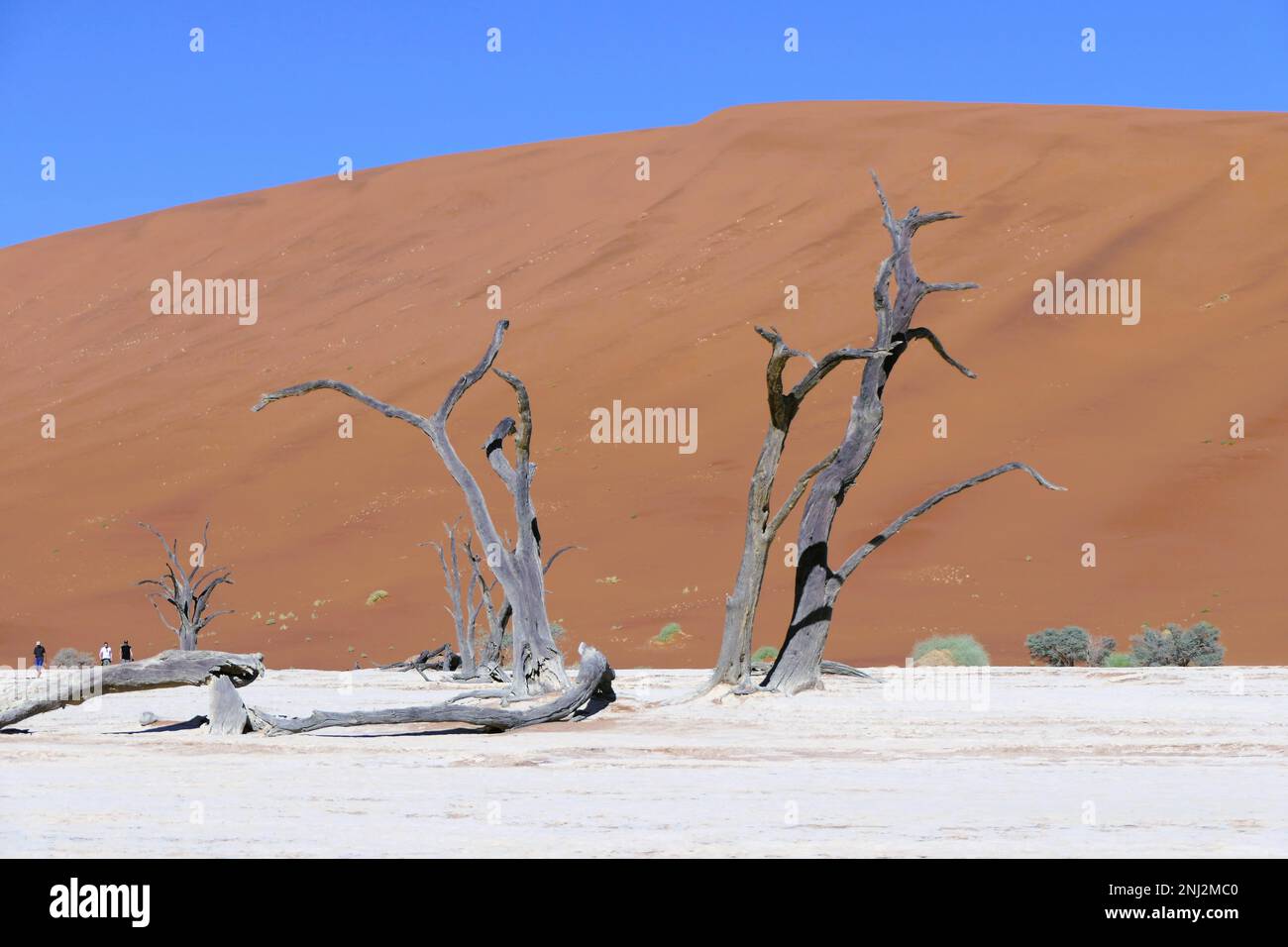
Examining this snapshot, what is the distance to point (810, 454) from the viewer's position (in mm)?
43062

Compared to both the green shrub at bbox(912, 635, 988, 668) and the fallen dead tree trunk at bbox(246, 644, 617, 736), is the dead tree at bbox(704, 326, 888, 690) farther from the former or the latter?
the green shrub at bbox(912, 635, 988, 668)

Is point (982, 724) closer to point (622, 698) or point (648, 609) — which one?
point (622, 698)

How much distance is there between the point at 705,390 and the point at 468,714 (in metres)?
36.3

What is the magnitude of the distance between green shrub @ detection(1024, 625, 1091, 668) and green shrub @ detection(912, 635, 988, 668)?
158 centimetres

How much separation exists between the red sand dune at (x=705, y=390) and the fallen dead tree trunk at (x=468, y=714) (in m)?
15.8

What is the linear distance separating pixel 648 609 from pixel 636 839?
28.3 m

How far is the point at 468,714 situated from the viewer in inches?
542

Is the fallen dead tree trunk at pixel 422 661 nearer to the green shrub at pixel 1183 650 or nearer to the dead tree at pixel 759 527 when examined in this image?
the dead tree at pixel 759 527

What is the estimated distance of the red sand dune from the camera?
36.1 metres

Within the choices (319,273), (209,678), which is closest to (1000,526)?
(209,678)

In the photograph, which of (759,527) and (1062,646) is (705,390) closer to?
(1062,646)

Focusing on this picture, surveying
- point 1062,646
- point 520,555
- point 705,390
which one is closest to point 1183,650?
point 1062,646

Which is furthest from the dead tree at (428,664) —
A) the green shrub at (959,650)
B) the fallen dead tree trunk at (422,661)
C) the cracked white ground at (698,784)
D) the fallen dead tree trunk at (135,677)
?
the fallen dead tree trunk at (135,677)
